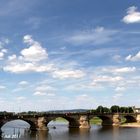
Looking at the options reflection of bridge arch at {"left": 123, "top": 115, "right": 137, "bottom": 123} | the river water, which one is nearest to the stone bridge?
A: reflection of bridge arch at {"left": 123, "top": 115, "right": 137, "bottom": 123}

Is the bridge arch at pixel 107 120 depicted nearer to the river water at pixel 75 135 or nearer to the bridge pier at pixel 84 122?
the bridge pier at pixel 84 122

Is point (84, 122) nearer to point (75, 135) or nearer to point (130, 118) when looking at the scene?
point (75, 135)

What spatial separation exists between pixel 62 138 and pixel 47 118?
29345 millimetres

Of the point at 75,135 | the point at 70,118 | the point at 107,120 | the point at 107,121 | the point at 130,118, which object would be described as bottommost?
the point at 75,135

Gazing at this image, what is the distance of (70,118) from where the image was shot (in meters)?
149

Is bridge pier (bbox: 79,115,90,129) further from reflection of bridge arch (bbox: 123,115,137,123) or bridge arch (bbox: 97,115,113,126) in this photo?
reflection of bridge arch (bbox: 123,115,137,123)

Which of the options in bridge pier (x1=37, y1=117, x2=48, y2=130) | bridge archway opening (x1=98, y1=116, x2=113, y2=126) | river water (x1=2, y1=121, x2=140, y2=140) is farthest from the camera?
bridge archway opening (x1=98, y1=116, x2=113, y2=126)

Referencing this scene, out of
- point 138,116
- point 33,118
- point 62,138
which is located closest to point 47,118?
point 33,118

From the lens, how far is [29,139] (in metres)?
103

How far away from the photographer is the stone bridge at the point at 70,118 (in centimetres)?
12506

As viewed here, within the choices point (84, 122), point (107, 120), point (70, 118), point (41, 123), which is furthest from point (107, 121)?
point (41, 123)

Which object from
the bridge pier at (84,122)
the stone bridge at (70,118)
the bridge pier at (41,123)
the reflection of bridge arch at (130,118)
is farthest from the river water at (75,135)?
the reflection of bridge arch at (130,118)

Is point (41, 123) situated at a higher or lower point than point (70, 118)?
lower

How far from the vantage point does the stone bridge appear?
12506 cm
